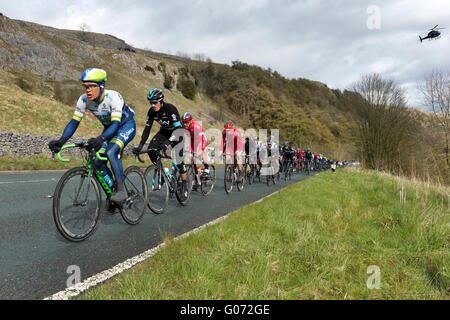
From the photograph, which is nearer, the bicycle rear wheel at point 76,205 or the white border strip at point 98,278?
the white border strip at point 98,278

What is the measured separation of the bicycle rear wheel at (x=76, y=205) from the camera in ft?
11.1

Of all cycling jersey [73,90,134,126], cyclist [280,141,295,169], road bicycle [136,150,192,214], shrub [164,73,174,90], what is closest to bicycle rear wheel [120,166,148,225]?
road bicycle [136,150,192,214]

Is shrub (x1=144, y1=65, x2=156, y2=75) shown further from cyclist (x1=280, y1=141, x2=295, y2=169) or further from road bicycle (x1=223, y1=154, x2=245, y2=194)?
road bicycle (x1=223, y1=154, x2=245, y2=194)

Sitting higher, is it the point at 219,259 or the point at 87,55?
the point at 87,55

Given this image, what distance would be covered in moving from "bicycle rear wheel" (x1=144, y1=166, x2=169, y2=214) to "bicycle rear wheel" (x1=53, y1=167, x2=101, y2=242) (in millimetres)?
1734

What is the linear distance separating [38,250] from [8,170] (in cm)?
1076

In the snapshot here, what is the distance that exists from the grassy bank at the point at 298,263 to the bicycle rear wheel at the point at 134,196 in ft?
5.12

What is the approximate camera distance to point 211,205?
688 cm

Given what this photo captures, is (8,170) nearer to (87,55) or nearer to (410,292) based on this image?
(410,292)

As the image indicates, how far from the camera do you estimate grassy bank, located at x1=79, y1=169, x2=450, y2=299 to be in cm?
215

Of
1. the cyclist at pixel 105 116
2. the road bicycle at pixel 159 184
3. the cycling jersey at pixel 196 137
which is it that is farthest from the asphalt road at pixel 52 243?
the cycling jersey at pixel 196 137

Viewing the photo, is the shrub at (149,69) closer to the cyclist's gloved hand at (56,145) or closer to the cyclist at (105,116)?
the cyclist at (105,116)

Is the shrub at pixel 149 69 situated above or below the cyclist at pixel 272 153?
above

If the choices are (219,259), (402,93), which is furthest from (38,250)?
(402,93)
